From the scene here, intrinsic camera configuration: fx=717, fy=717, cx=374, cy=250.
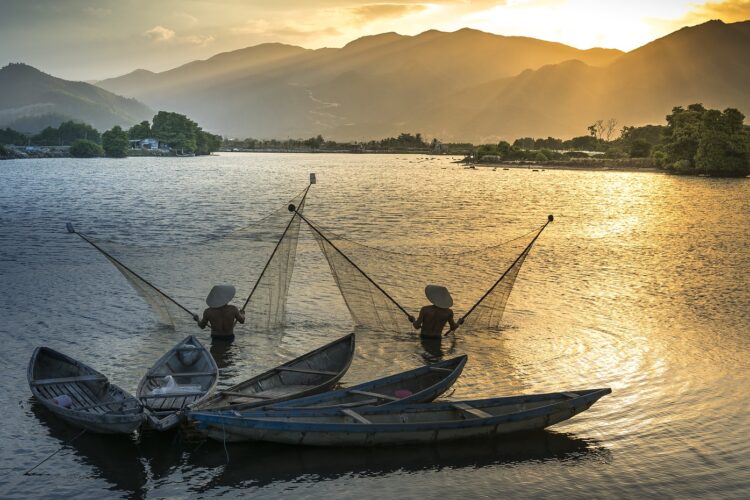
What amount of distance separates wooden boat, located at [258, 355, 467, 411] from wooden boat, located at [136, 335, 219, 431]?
143cm

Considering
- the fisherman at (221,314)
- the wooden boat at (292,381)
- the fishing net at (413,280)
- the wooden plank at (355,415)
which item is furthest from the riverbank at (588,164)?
the wooden plank at (355,415)

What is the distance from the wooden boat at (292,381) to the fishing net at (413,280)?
350cm

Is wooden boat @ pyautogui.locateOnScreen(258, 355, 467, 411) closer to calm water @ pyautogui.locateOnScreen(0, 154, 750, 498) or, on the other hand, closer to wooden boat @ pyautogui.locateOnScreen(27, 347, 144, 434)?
calm water @ pyautogui.locateOnScreen(0, 154, 750, 498)

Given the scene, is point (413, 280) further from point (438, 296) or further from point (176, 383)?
point (176, 383)

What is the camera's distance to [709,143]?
104312 millimetres

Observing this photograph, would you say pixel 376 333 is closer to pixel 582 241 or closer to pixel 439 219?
pixel 582 241

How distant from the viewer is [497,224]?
51.1 m

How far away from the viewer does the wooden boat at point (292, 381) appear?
11.8 meters

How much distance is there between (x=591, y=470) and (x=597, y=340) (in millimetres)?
7581

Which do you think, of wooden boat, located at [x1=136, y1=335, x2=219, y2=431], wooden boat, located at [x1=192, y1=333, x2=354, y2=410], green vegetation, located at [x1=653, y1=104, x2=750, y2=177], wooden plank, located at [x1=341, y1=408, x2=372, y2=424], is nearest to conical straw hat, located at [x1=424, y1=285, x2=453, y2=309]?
wooden boat, located at [x1=192, y1=333, x2=354, y2=410]

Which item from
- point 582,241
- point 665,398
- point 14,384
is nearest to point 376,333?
point 665,398

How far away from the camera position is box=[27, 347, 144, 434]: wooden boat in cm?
1097

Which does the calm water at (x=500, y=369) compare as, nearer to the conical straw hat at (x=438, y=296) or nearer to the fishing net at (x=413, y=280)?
the fishing net at (x=413, y=280)

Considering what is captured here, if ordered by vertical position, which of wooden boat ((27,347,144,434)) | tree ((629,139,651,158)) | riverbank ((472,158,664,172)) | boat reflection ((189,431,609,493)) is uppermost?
tree ((629,139,651,158))
